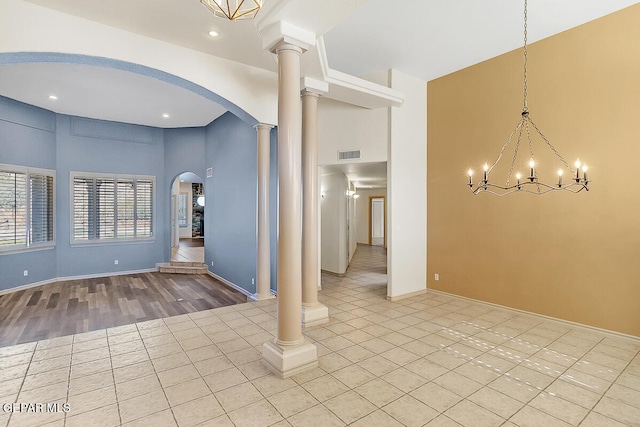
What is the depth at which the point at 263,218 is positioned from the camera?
17.1ft

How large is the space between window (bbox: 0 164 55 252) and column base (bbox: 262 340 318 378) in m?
6.66

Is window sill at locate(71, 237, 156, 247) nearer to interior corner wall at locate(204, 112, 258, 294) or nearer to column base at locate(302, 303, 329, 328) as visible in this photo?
interior corner wall at locate(204, 112, 258, 294)

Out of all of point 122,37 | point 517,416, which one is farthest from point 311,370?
point 122,37

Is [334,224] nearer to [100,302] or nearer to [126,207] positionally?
[100,302]

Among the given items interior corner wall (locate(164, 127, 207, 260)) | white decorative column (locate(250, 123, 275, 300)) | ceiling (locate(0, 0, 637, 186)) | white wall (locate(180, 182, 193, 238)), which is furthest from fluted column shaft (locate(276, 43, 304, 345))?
white wall (locate(180, 182, 193, 238))

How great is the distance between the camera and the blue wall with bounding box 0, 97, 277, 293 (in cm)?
646

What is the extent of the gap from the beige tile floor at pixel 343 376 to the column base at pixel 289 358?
80 mm

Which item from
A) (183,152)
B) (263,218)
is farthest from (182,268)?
(263,218)

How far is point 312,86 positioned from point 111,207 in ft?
22.9

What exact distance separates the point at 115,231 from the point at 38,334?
428cm

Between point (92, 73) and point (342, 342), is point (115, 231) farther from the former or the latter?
point (342, 342)

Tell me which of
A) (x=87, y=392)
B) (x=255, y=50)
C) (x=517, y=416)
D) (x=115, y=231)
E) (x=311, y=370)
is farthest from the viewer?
(x=115, y=231)

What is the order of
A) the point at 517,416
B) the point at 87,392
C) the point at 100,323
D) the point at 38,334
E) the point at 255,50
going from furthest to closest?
the point at 100,323 → the point at 38,334 → the point at 255,50 → the point at 87,392 → the point at 517,416

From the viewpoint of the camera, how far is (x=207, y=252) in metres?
8.67
